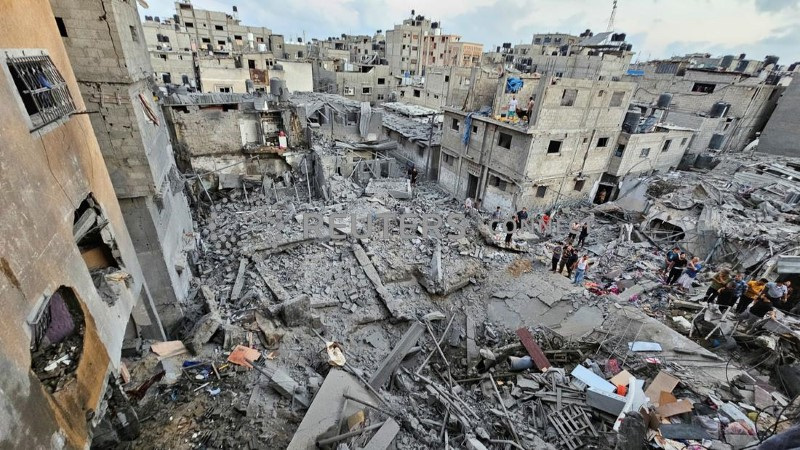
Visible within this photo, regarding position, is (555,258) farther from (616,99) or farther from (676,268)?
(616,99)

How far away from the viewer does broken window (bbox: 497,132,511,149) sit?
1895 centimetres

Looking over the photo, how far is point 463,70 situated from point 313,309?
20.4m

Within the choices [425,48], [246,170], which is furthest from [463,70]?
[425,48]

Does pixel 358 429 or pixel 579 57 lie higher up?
pixel 579 57

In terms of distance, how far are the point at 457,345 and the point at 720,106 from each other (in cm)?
3028

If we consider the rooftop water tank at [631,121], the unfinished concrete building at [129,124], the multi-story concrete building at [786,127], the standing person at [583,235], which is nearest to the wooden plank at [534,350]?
the standing person at [583,235]

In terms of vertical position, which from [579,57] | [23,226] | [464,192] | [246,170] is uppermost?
[579,57]

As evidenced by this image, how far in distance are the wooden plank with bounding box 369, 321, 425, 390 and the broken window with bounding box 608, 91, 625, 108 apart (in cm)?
1734

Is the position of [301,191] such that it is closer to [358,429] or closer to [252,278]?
[252,278]

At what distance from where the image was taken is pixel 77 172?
17.4 ft

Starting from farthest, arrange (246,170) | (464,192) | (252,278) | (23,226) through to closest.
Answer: (464,192)
(246,170)
(252,278)
(23,226)

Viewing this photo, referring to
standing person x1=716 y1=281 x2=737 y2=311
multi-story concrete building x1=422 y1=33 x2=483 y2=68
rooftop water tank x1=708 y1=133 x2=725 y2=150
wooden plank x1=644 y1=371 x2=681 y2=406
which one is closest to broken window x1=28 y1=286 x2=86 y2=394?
wooden plank x1=644 y1=371 x2=681 y2=406

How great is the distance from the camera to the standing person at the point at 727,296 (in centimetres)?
1044

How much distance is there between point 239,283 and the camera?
1070 cm
